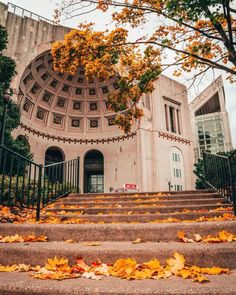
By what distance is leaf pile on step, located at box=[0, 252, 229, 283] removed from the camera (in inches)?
76.4

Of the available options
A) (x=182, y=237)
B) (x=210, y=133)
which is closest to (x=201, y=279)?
(x=182, y=237)

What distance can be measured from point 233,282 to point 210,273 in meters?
0.30

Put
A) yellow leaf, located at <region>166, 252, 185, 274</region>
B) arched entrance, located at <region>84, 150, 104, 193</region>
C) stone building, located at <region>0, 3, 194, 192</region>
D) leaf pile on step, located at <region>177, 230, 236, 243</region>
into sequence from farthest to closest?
arched entrance, located at <region>84, 150, 104, 193</region>, stone building, located at <region>0, 3, 194, 192</region>, leaf pile on step, located at <region>177, 230, 236, 243</region>, yellow leaf, located at <region>166, 252, 185, 274</region>

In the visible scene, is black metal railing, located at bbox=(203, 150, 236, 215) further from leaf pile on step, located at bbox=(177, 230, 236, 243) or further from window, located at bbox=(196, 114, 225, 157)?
window, located at bbox=(196, 114, 225, 157)

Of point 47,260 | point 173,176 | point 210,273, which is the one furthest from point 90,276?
point 173,176

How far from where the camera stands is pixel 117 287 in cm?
169

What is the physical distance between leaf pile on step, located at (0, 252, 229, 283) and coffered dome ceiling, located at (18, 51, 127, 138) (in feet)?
63.0

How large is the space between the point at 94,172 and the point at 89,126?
4.96 meters

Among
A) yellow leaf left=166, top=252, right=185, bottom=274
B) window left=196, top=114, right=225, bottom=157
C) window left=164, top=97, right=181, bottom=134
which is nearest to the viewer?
yellow leaf left=166, top=252, right=185, bottom=274

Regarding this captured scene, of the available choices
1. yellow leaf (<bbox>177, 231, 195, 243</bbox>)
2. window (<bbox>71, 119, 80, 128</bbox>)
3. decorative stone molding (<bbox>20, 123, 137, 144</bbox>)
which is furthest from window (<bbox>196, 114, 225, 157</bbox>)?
yellow leaf (<bbox>177, 231, 195, 243</bbox>)

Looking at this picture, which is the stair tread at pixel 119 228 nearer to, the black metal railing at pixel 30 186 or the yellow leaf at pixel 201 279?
the black metal railing at pixel 30 186

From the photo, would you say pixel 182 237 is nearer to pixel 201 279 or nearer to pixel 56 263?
pixel 201 279

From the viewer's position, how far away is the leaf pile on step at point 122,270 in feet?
6.37

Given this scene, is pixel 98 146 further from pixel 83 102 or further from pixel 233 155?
pixel 233 155
